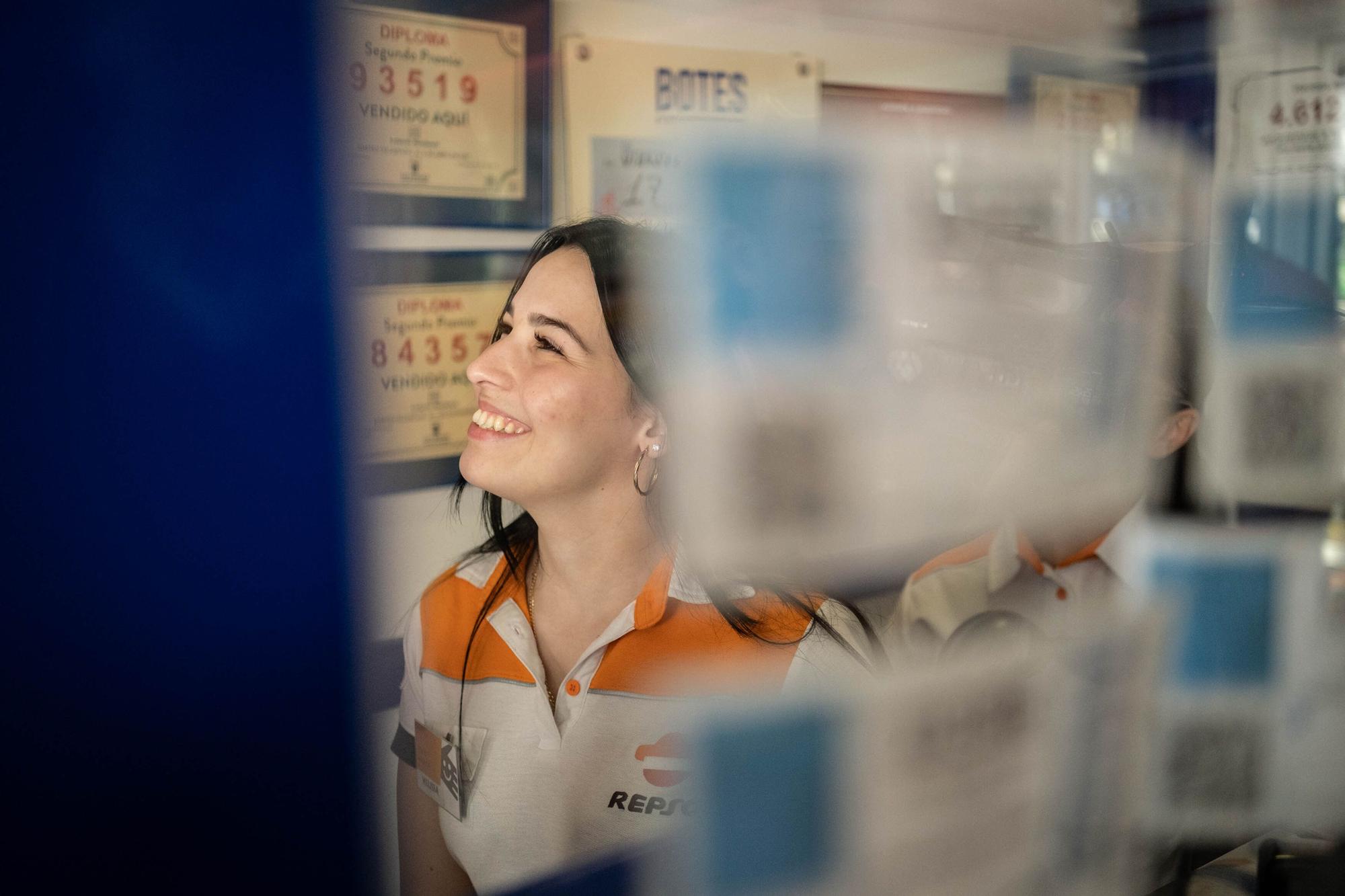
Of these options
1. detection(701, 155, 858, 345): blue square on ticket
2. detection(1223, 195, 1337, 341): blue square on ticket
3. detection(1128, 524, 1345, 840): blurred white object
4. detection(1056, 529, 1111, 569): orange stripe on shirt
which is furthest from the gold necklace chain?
detection(1223, 195, 1337, 341): blue square on ticket

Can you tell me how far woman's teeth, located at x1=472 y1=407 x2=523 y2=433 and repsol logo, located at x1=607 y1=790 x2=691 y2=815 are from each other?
0.28 meters

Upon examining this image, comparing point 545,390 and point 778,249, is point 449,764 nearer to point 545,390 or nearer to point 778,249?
point 545,390

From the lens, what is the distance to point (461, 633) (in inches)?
29.0

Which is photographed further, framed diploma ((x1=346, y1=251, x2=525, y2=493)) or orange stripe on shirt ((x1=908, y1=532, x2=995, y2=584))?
orange stripe on shirt ((x1=908, y1=532, x2=995, y2=584))

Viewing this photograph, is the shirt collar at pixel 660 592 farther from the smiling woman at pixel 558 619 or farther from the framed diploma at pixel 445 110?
the framed diploma at pixel 445 110

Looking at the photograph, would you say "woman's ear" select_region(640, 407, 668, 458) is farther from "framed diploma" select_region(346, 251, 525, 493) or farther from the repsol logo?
the repsol logo

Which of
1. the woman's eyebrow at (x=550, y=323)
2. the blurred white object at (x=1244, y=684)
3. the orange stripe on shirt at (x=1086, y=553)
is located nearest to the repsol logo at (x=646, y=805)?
the woman's eyebrow at (x=550, y=323)

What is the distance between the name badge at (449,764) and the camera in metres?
0.73

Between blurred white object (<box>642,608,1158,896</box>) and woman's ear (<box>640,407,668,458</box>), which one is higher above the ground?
woman's ear (<box>640,407,668,458</box>)

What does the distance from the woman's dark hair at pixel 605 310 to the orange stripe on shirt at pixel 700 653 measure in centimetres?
10

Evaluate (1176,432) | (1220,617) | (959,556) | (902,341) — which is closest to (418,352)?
(902,341)

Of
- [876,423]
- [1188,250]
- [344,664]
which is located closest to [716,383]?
[876,423]

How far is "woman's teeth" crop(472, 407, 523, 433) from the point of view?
70 cm

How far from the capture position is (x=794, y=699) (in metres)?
0.85
